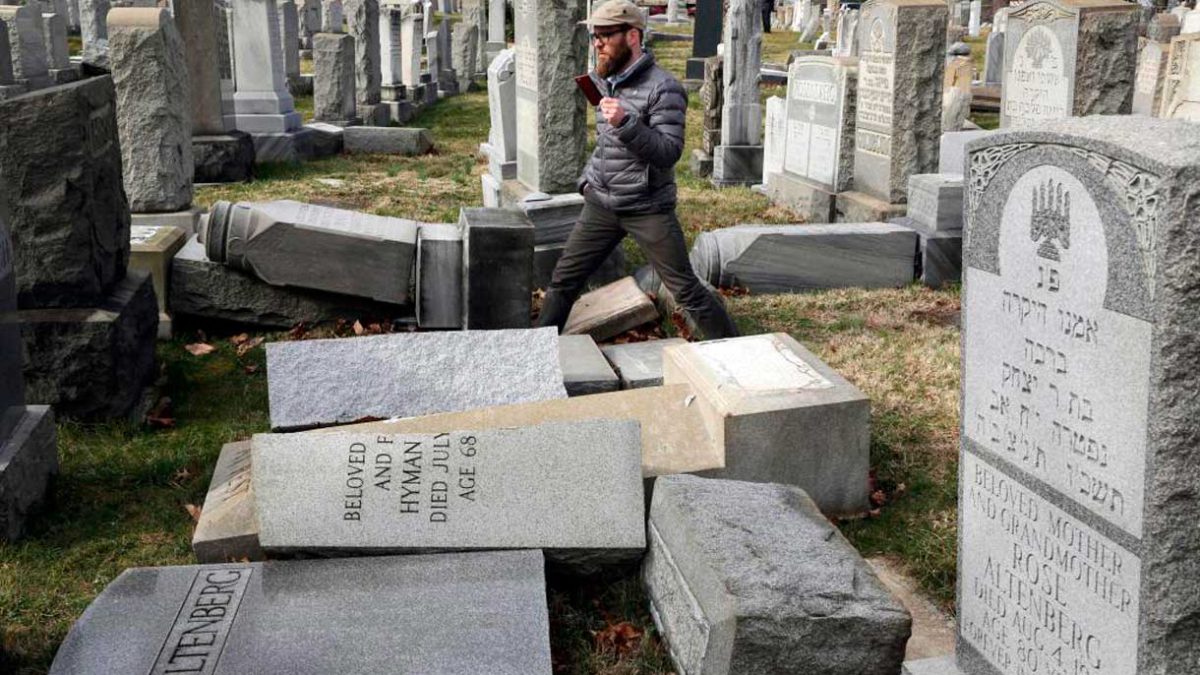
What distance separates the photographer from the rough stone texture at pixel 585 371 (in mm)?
5746

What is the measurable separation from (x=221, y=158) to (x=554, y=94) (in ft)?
15.6

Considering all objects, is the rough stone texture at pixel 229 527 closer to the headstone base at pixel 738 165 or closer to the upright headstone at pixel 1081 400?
the upright headstone at pixel 1081 400

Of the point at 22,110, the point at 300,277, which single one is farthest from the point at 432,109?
the point at 22,110

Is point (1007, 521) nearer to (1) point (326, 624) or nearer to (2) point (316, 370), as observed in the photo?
(1) point (326, 624)

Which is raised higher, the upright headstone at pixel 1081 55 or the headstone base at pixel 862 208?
the upright headstone at pixel 1081 55

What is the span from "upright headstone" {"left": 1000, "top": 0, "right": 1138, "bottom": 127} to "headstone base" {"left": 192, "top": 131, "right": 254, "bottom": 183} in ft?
24.6

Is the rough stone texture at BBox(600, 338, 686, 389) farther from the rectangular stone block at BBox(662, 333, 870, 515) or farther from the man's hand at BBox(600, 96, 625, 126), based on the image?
the man's hand at BBox(600, 96, 625, 126)

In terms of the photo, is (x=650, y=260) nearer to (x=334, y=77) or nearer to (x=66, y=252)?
(x=66, y=252)

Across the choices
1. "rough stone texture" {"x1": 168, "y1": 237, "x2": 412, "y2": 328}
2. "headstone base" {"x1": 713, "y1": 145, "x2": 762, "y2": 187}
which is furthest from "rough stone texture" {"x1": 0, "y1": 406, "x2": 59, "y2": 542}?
"headstone base" {"x1": 713, "y1": 145, "x2": 762, "y2": 187}

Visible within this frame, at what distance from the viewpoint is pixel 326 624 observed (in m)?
3.64

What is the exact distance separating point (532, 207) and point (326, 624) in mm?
5125

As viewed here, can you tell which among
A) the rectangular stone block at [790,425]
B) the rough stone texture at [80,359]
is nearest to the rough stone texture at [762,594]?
the rectangular stone block at [790,425]

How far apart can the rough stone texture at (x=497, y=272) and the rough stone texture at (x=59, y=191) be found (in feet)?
6.28

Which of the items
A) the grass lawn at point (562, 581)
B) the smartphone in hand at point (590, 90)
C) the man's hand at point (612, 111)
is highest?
the smartphone in hand at point (590, 90)
